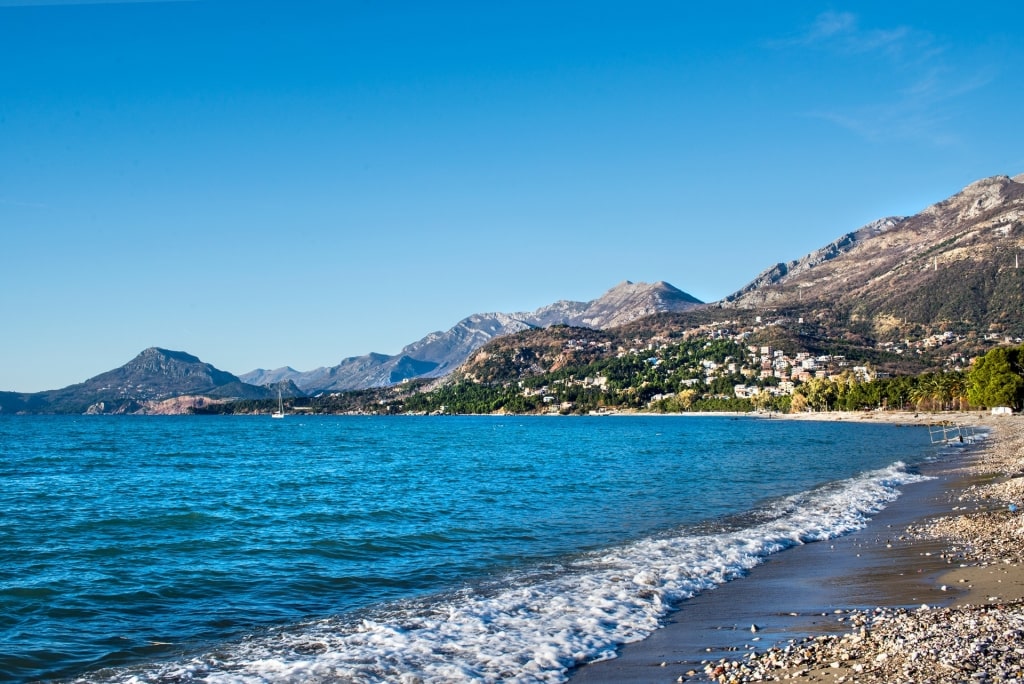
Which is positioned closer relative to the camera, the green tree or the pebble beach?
the pebble beach

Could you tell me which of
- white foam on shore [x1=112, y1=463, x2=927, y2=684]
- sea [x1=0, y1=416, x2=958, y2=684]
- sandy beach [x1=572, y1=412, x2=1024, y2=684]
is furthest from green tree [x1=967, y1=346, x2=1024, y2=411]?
white foam on shore [x1=112, y1=463, x2=927, y2=684]

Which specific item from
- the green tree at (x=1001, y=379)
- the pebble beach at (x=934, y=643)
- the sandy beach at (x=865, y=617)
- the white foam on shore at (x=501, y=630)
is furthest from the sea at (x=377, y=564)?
the green tree at (x=1001, y=379)

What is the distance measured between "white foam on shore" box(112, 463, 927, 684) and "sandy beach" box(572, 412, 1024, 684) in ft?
2.07

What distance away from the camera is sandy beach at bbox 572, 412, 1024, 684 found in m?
8.83

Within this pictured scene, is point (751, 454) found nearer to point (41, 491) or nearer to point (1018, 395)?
point (41, 491)

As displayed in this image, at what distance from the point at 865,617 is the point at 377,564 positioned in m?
11.0

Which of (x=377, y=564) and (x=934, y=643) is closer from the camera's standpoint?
(x=934, y=643)

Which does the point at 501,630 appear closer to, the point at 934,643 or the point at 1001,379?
the point at 934,643

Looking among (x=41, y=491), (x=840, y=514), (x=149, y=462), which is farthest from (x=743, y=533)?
(x=149, y=462)

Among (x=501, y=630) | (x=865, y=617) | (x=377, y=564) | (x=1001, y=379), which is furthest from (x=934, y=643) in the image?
(x=1001, y=379)

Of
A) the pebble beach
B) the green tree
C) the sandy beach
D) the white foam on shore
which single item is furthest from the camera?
the green tree

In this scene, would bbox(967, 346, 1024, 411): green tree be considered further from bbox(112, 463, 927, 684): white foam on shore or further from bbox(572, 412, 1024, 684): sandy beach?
bbox(112, 463, 927, 684): white foam on shore

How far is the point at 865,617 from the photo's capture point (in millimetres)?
11266

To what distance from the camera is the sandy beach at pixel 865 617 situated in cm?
883
